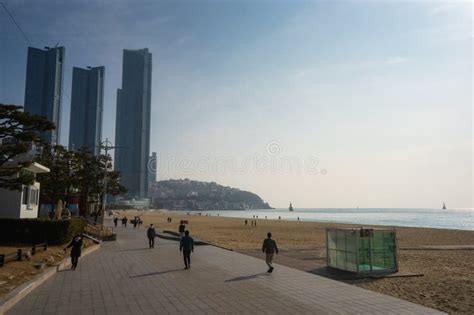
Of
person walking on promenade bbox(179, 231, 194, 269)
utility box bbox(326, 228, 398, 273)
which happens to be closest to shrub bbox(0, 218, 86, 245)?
person walking on promenade bbox(179, 231, 194, 269)

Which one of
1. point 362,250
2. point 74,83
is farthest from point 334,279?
point 74,83

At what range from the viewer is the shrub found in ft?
66.3

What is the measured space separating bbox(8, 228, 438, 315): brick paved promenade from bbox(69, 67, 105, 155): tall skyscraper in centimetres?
12694

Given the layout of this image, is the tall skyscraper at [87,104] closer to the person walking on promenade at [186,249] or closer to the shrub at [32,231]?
the shrub at [32,231]

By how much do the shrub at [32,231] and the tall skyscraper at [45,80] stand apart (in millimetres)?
40359

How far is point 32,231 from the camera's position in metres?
20.3

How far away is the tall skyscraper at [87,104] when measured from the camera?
5246 inches

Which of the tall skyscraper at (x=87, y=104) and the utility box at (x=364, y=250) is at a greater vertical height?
the tall skyscraper at (x=87, y=104)

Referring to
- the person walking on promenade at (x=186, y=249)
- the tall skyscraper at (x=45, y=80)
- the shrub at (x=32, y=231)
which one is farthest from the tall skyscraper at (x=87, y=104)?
the person walking on promenade at (x=186, y=249)

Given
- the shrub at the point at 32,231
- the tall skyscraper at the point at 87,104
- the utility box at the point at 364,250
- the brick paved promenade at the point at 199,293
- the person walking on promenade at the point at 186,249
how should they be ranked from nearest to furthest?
the brick paved promenade at the point at 199,293, the utility box at the point at 364,250, the person walking on promenade at the point at 186,249, the shrub at the point at 32,231, the tall skyscraper at the point at 87,104

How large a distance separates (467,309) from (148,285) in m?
8.41

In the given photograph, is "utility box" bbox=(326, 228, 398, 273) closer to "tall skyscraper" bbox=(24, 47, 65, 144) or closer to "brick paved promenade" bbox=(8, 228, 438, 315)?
"brick paved promenade" bbox=(8, 228, 438, 315)

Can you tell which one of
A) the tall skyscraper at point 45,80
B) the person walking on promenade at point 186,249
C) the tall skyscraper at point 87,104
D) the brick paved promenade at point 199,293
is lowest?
the brick paved promenade at point 199,293

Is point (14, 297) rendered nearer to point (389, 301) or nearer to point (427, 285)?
point (389, 301)
